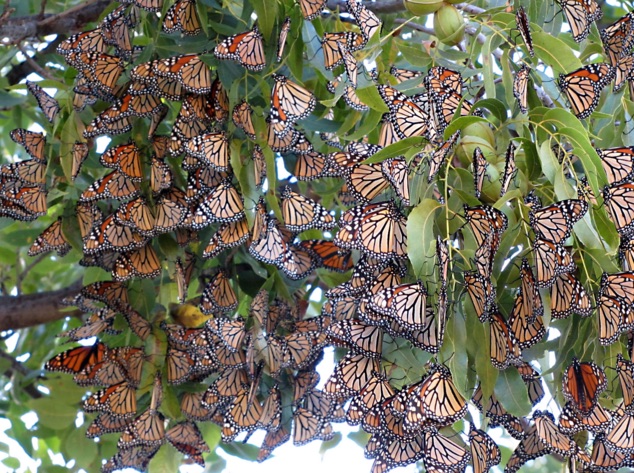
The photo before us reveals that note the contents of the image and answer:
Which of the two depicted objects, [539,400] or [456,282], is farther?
[539,400]

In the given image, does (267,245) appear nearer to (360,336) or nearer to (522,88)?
(360,336)

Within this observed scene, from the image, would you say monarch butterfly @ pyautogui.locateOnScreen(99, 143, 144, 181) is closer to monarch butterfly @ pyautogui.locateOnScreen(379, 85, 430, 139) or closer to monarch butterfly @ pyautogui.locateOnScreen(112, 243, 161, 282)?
monarch butterfly @ pyautogui.locateOnScreen(112, 243, 161, 282)

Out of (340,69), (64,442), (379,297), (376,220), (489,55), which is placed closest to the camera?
(379,297)

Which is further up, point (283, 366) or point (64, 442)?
point (283, 366)

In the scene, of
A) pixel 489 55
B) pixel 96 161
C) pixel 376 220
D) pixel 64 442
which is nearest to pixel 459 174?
pixel 376 220

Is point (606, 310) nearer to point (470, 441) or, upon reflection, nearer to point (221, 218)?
point (470, 441)

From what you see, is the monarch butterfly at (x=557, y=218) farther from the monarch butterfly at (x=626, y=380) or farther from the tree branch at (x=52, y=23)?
the tree branch at (x=52, y=23)

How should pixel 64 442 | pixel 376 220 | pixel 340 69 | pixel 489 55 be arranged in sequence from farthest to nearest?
pixel 64 442, pixel 340 69, pixel 489 55, pixel 376 220

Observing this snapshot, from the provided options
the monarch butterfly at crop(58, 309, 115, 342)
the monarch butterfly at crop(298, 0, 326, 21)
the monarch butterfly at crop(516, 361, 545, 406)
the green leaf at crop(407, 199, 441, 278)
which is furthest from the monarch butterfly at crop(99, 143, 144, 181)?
the monarch butterfly at crop(516, 361, 545, 406)
